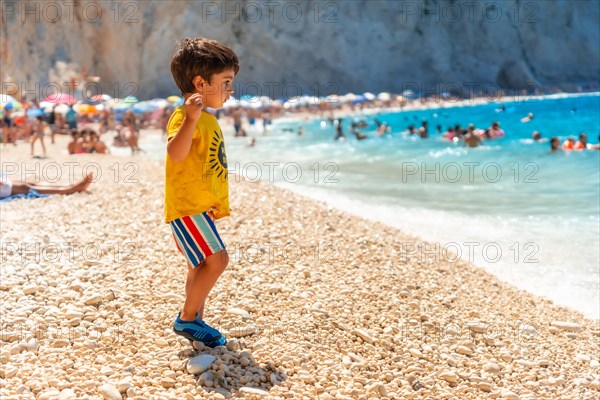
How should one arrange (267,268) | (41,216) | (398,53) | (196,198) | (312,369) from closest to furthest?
(196,198) → (312,369) → (267,268) → (41,216) → (398,53)

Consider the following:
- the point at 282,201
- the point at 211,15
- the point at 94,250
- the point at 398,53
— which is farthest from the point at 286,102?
the point at 94,250

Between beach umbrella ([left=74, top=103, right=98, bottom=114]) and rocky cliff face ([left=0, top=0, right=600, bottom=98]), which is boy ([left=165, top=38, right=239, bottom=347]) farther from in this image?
rocky cliff face ([left=0, top=0, right=600, bottom=98])

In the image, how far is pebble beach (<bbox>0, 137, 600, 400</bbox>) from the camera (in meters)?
2.93

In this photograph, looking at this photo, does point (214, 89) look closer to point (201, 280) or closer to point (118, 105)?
point (201, 280)

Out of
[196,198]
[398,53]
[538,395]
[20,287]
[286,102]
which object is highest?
[398,53]

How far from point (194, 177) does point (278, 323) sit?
1.22 meters

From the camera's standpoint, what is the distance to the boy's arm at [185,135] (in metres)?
2.66

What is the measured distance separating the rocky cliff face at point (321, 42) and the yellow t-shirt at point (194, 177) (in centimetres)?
4178

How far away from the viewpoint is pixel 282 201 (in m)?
7.91

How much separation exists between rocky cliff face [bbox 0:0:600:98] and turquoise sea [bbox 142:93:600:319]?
19.7 m

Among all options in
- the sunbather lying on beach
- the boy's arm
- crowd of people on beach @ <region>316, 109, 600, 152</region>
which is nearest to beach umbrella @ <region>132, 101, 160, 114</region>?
crowd of people on beach @ <region>316, 109, 600, 152</region>

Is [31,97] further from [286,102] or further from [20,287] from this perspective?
[20,287]

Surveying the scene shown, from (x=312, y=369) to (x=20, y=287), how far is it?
208 centimetres

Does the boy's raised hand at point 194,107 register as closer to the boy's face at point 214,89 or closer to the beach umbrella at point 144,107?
the boy's face at point 214,89
